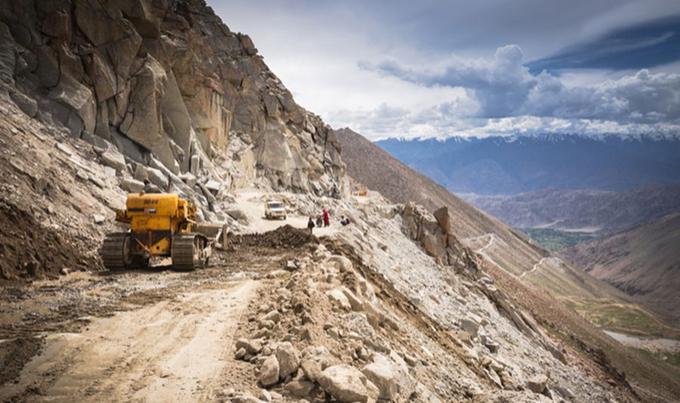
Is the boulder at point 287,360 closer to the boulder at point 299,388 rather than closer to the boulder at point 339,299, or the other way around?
the boulder at point 299,388

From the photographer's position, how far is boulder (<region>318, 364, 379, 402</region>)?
553 centimetres

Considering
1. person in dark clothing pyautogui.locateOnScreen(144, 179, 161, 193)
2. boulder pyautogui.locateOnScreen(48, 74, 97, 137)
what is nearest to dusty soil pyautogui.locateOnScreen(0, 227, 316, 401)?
person in dark clothing pyautogui.locateOnScreen(144, 179, 161, 193)

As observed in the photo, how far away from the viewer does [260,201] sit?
37.3 m

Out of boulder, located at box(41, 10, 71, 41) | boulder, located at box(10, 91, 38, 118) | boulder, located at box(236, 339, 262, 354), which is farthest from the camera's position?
boulder, located at box(41, 10, 71, 41)

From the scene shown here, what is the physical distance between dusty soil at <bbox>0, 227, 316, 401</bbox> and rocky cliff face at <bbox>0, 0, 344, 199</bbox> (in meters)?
12.5

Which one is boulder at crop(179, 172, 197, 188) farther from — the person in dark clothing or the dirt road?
the dirt road

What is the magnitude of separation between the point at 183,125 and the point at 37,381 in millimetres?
25563

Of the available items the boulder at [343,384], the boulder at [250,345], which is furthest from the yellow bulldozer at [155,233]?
the boulder at [343,384]

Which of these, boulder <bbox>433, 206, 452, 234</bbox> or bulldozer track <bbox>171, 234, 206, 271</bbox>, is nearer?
bulldozer track <bbox>171, 234, 206, 271</bbox>

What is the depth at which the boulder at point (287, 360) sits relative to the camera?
19.5 feet

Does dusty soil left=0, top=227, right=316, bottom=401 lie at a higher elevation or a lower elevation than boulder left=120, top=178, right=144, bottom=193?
lower

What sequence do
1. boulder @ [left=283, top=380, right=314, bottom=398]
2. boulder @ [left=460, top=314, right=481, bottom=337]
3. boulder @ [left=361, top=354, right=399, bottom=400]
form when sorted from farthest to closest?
boulder @ [left=460, top=314, right=481, bottom=337] < boulder @ [left=361, top=354, right=399, bottom=400] < boulder @ [left=283, top=380, right=314, bottom=398]

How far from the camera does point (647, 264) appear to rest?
513 ft

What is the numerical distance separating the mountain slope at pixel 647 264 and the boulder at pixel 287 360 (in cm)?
12377
